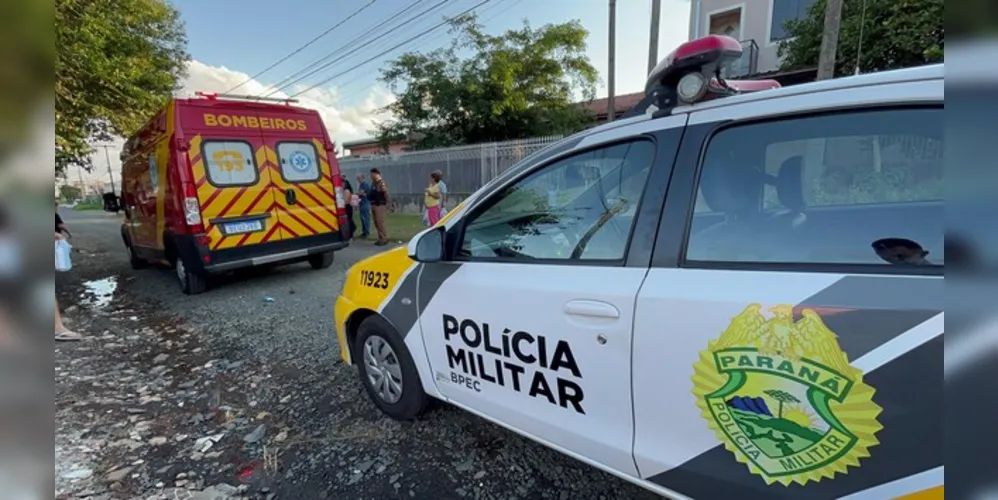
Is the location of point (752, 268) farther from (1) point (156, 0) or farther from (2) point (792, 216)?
(1) point (156, 0)

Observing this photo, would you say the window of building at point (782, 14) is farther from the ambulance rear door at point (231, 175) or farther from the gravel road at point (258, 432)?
the gravel road at point (258, 432)

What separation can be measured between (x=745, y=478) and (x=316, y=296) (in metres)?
5.62

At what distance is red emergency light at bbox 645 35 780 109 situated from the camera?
1571 millimetres

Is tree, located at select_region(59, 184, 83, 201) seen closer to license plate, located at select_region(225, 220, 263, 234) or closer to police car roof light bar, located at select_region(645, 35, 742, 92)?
license plate, located at select_region(225, 220, 263, 234)

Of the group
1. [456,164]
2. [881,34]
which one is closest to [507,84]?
[456,164]

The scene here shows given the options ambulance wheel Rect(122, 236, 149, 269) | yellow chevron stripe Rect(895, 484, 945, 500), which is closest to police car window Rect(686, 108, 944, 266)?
yellow chevron stripe Rect(895, 484, 945, 500)

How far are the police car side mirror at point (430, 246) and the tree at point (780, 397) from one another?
150cm

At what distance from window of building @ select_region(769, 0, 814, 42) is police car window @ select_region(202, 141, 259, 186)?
1491cm

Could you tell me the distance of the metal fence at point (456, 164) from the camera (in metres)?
13.8

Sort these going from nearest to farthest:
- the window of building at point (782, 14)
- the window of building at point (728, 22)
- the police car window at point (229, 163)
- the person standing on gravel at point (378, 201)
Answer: the police car window at point (229, 163), the person standing on gravel at point (378, 201), the window of building at point (782, 14), the window of building at point (728, 22)

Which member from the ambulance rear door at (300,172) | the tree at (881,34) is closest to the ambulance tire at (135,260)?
the ambulance rear door at (300,172)

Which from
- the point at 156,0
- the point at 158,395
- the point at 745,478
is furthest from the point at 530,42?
the point at 745,478

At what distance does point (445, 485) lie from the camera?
89.3 inches

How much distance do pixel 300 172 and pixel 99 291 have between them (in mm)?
3926
